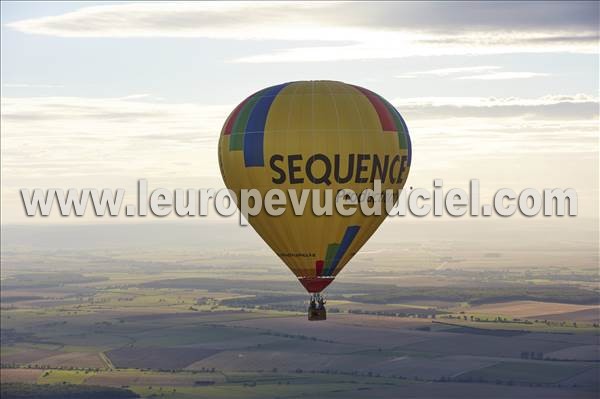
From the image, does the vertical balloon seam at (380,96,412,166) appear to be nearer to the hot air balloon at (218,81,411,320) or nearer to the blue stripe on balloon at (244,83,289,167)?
the hot air balloon at (218,81,411,320)

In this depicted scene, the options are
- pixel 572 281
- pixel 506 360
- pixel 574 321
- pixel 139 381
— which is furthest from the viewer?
pixel 572 281

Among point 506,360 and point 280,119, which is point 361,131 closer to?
point 280,119

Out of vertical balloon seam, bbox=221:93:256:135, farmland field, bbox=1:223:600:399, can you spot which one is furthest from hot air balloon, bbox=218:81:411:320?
farmland field, bbox=1:223:600:399

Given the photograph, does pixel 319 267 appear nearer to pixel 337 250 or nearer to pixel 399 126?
pixel 337 250

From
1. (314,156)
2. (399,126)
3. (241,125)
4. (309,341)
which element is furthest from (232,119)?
(309,341)

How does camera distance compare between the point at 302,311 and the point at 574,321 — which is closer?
the point at 574,321

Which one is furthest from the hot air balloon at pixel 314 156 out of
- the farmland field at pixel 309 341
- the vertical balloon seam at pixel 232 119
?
the farmland field at pixel 309 341

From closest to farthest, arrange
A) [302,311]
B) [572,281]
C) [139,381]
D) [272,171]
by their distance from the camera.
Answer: [272,171], [139,381], [302,311], [572,281]

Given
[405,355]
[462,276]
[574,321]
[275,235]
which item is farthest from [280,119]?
[462,276]
